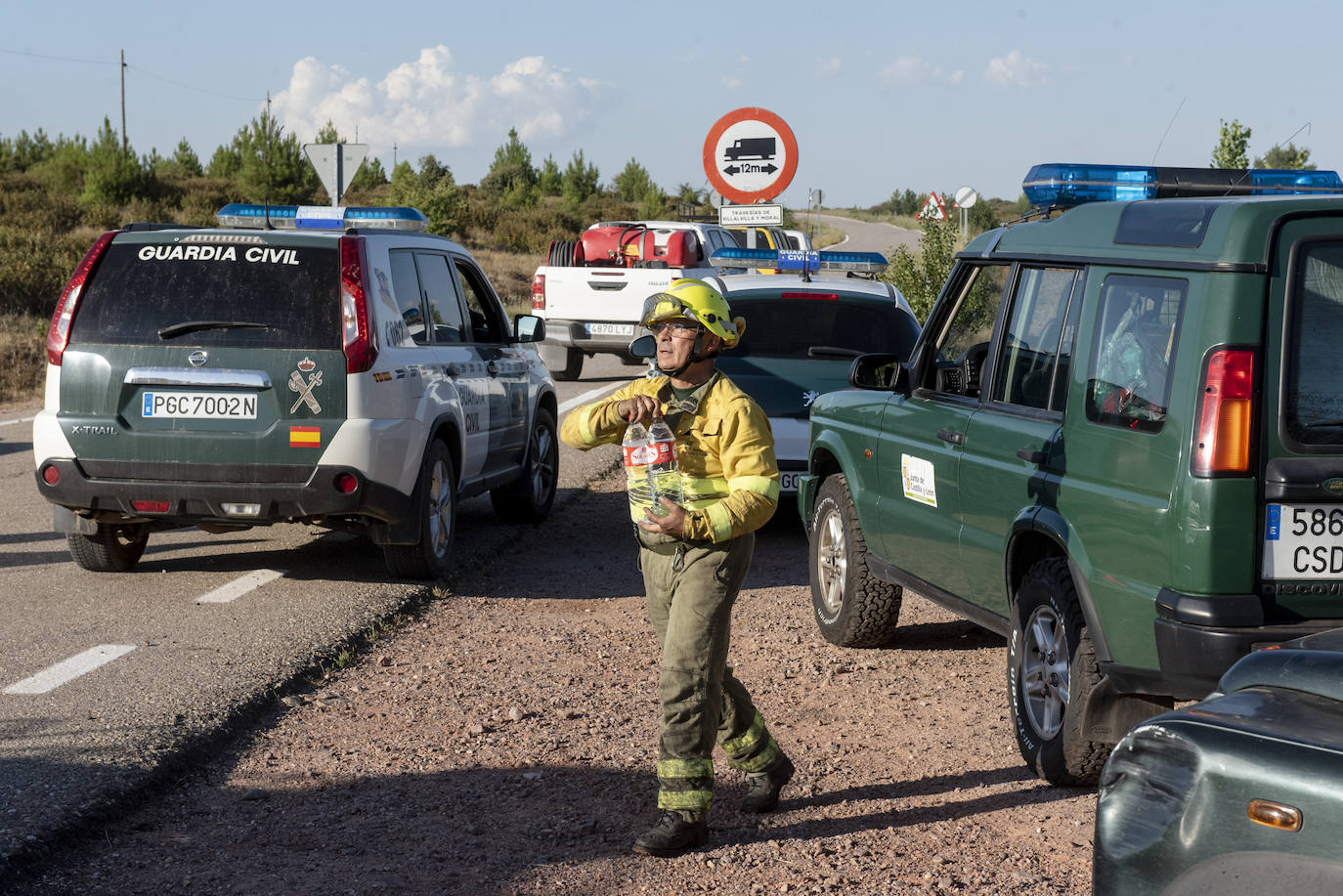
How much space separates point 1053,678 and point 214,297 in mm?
4650

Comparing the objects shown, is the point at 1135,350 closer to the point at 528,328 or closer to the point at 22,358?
the point at 528,328

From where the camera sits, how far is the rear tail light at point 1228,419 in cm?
425

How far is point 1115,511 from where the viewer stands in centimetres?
464

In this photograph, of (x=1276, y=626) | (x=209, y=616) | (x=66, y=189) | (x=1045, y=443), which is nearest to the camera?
(x=1276, y=626)

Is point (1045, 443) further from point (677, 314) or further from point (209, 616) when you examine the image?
point (209, 616)

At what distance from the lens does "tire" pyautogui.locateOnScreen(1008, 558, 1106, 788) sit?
4.96 m

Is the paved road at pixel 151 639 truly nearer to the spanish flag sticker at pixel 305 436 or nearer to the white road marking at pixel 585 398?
the spanish flag sticker at pixel 305 436

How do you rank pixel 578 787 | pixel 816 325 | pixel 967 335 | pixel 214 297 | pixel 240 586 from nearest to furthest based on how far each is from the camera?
pixel 578 787, pixel 967 335, pixel 214 297, pixel 240 586, pixel 816 325

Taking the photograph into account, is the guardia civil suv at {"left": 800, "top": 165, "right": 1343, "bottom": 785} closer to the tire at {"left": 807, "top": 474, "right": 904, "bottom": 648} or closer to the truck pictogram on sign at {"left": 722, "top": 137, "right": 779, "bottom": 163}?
the tire at {"left": 807, "top": 474, "right": 904, "bottom": 648}

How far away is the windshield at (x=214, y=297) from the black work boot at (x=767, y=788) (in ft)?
12.2

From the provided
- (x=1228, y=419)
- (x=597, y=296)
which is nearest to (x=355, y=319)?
(x=1228, y=419)

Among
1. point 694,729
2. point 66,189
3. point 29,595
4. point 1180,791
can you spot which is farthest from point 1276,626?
point 66,189

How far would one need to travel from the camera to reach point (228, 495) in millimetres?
7641

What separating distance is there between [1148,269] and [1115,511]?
754 millimetres
